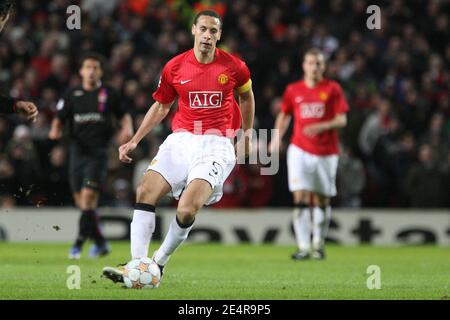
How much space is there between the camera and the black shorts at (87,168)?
12.9 meters

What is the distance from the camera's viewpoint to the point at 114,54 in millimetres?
19109

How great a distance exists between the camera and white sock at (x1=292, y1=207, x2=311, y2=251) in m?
13.4

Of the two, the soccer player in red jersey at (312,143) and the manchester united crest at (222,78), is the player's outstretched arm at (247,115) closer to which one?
the manchester united crest at (222,78)

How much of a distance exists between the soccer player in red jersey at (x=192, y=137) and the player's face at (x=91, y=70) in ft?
12.6

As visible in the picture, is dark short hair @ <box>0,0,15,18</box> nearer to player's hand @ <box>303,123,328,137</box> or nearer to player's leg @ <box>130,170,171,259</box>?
player's leg @ <box>130,170,171,259</box>

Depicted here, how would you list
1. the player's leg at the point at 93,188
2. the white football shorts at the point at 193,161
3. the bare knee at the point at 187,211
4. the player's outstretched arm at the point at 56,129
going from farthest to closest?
Result: the player's leg at the point at 93,188 < the player's outstretched arm at the point at 56,129 < the white football shorts at the point at 193,161 < the bare knee at the point at 187,211

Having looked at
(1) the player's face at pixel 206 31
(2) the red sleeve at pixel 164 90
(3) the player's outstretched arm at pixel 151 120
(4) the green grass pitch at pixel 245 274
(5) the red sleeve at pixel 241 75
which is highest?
(1) the player's face at pixel 206 31

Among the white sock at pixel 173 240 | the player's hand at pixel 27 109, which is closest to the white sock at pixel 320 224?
the white sock at pixel 173 240

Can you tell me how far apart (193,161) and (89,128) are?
14.7 ft

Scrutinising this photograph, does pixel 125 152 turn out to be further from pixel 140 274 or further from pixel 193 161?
pixel 140 274

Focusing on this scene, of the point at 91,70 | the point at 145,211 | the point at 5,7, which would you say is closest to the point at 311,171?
the point at 91,70

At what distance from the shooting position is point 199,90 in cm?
900

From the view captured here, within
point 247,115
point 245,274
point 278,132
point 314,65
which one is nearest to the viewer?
point 247,115
